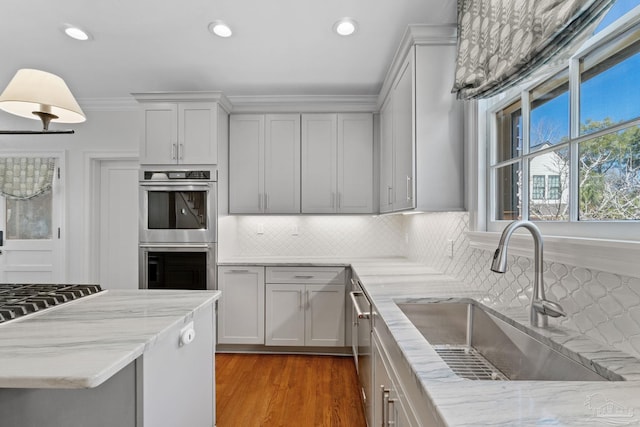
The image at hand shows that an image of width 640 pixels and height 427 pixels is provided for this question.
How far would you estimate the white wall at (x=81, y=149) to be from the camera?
142 inches

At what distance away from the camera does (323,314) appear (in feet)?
10.2

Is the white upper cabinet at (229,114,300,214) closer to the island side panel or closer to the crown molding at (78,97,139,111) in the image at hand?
the crown molding at (78,97,139,111)

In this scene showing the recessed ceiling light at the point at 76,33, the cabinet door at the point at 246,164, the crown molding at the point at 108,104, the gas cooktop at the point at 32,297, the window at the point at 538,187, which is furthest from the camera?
the crown molding at the point at 108,104

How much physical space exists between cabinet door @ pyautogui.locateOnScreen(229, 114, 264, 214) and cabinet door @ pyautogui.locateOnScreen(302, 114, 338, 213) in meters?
0.43

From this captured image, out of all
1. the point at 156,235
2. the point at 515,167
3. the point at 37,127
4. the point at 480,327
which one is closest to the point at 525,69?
the point at 515,167

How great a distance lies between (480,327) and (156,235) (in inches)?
106

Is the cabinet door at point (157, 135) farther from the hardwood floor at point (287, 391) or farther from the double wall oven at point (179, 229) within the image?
the hardwood floor at point (287, 391)

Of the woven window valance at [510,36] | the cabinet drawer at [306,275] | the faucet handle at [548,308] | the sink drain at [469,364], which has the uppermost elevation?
the woven window valance at [510,36]

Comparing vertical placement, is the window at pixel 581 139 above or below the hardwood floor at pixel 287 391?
above

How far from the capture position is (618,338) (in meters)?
0.97

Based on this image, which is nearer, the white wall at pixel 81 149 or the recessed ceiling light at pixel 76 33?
the recessed ceiling light at pixel 76 33

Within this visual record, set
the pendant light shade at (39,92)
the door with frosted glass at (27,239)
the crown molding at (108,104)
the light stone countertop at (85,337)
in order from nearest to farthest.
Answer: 1. the light stone countertop at (85,337)
2. the pendant light shade at (39,92)
3. the crown molding at (108,104)
4. the door with frosted glass at (27,239)

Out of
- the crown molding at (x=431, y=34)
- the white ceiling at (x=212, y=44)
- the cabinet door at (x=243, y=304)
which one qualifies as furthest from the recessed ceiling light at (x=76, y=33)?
the crown molding at (x=431, y=34)

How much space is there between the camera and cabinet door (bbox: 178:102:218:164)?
306cm
